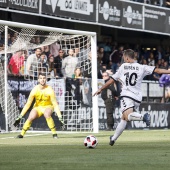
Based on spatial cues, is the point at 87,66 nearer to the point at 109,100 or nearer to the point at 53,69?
the point at 53,69

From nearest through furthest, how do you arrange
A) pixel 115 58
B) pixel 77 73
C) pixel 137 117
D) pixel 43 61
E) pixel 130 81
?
pixel 137 117 < pixel 130 81 < pixel 43 61 < pixel 77 73 < pixel 115 58

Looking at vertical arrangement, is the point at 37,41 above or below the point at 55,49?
above

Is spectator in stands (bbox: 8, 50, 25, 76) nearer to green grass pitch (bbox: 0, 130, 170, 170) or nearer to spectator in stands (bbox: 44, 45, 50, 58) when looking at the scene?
spectator in stands (bbox: 44, 45, 50, 58)

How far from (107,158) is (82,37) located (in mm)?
13110

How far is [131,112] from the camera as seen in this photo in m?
14.4

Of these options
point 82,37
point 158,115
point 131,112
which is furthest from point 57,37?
point 131,112

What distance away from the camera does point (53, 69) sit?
2391 cm

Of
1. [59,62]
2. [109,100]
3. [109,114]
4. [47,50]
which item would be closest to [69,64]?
[59,62]

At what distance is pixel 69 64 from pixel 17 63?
2.11 metres

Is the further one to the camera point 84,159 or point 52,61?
point 52,61

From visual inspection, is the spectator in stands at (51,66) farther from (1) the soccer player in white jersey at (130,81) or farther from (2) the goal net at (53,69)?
(1) the soccer player in white jersey at (130,81)

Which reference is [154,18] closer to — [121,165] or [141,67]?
[141,67]

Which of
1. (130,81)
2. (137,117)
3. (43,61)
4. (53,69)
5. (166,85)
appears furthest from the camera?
(166,85)

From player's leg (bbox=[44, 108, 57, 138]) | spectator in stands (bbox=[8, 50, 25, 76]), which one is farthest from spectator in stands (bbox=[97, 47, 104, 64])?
player's leg (bbox=[44, 108, 57, 138])
